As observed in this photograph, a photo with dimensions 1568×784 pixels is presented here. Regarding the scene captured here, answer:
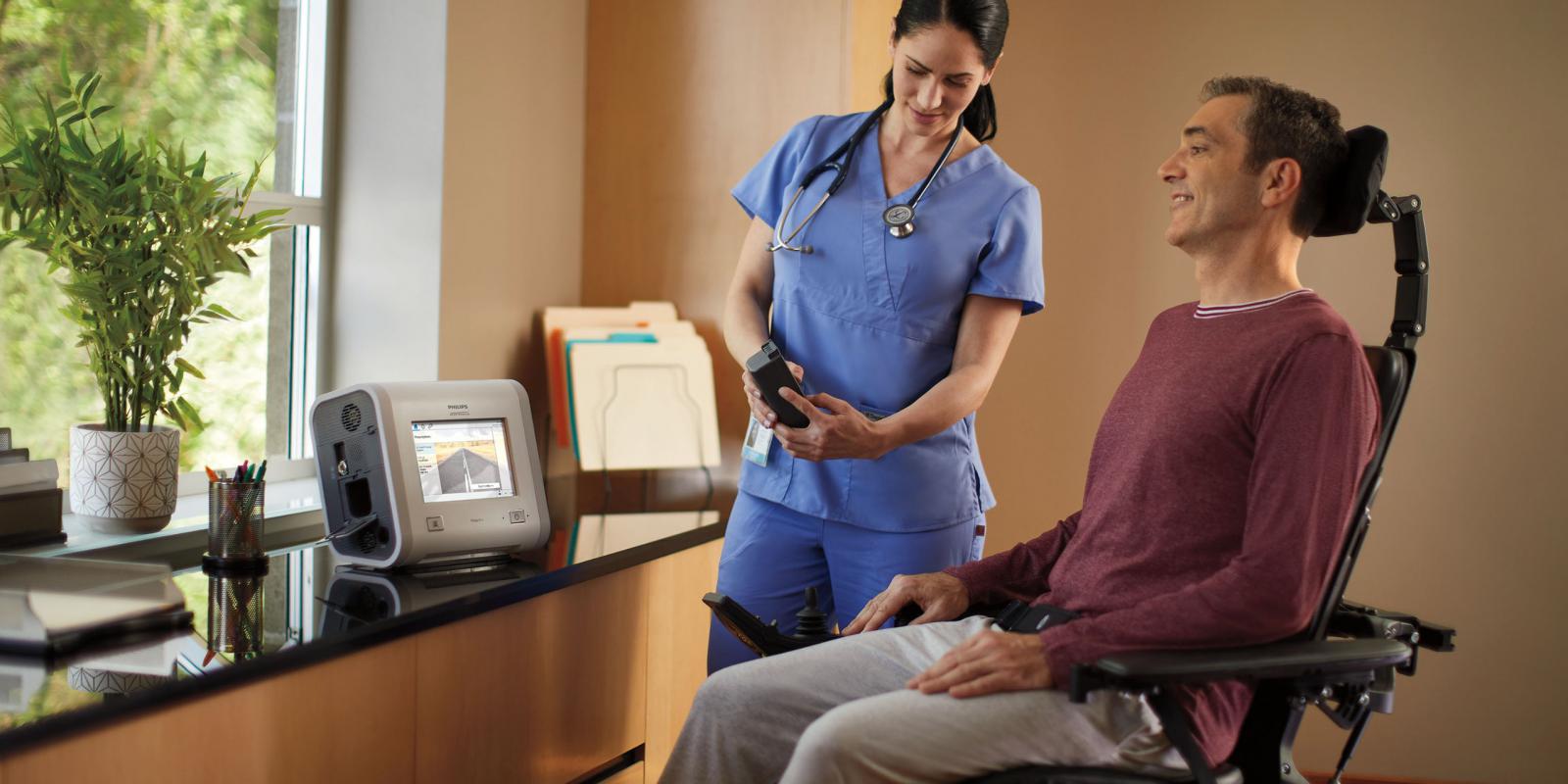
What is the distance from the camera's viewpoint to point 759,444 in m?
2.07

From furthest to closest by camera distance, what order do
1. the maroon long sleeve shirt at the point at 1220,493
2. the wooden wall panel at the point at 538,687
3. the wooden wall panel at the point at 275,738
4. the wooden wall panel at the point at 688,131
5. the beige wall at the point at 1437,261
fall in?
the beige wall at the point at 1437,261, the wooden wall panel at the point at 688,131, the wooden wall panel at the point at 538,687, the maroon long sleeve shirt at the point at 1220,493, the wooden wall panel at the point at 275,738

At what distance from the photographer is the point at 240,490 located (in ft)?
6.13

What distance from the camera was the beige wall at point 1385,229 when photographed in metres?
2.96

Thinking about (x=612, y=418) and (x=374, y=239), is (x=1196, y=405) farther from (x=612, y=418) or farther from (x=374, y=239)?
(x=374, y=239)

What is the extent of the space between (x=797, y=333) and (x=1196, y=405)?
27.9 inches

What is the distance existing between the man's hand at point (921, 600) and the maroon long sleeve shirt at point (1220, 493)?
0.39 ft

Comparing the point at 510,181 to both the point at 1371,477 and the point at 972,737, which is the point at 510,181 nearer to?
the point at 972,737

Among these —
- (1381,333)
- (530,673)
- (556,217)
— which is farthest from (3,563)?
(1381,333)

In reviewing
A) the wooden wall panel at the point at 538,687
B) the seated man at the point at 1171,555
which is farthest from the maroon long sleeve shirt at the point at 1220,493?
the wooden wall panel at the point at 538,687

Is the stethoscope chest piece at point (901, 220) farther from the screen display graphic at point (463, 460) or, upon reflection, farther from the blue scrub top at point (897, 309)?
the screen display graphic at point (463, 460)

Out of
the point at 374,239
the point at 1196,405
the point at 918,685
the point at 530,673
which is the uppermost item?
the point at 374,239

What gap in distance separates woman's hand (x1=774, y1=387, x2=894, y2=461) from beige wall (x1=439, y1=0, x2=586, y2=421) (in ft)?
3.36

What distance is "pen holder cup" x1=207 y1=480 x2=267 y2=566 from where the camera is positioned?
186 cm

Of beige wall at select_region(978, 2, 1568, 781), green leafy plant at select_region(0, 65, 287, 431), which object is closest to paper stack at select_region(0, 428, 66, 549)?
green leafy plant at select_region(0, 65, 287, 431)
